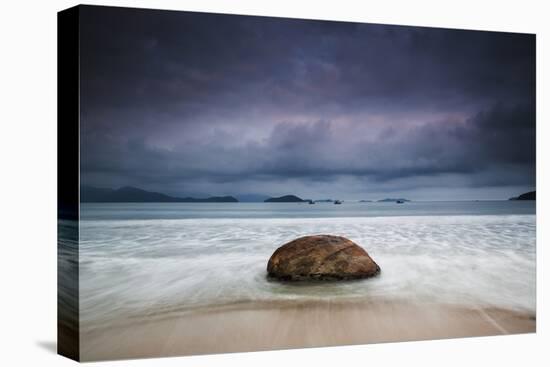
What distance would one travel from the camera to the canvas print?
19.0ft

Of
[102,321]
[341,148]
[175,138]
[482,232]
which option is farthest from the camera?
[482,232]

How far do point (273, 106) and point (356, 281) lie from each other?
1.79 metres

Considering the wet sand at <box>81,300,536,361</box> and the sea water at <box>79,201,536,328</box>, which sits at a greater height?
the sea water at <box>79,201,536,328</box>

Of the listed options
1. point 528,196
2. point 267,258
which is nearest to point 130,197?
point 267,258

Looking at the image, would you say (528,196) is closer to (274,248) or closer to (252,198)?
(274,248)

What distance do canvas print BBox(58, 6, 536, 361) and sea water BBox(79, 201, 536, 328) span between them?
0.05ft

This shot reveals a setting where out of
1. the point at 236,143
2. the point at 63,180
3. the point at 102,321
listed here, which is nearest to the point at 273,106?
the point at 236,143

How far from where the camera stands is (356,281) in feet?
21.0

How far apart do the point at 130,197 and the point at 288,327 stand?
1.80m

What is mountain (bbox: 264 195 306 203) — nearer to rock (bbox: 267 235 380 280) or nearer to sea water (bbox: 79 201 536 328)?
sea water (bbox: 79 201 536 328)

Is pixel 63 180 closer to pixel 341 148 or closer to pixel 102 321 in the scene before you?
pixel 102 321

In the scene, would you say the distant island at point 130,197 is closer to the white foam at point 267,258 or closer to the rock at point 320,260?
the white foam at point 267,258

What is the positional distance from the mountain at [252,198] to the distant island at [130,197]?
0.05m

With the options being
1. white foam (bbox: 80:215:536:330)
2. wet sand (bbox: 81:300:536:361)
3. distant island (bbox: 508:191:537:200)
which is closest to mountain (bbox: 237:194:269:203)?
white foam (bbox: 80:215:536:330)
